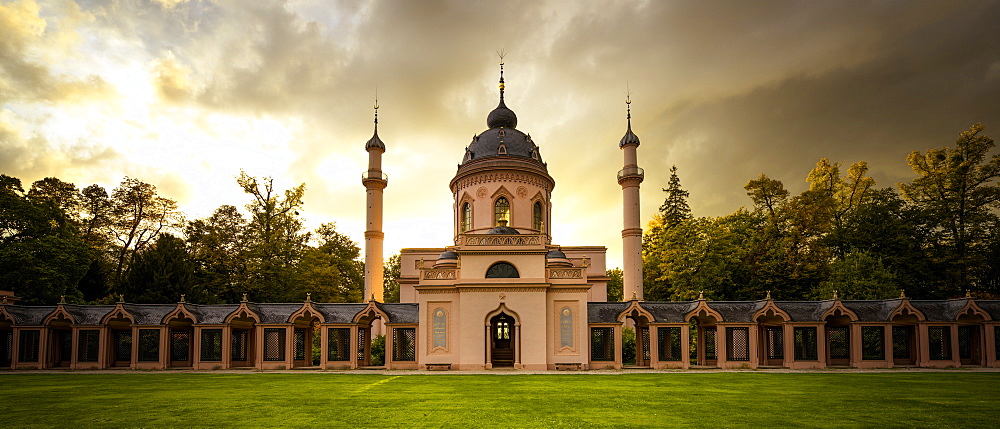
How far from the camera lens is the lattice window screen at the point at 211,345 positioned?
36781mm

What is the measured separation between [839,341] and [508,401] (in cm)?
2659

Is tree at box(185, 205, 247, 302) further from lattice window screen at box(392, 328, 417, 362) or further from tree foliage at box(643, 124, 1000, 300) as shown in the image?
tree foliage at box(643, 124, 1000, 300)

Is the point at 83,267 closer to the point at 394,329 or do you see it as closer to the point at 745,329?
the point at 394,329

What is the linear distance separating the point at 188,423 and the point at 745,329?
98.9ft

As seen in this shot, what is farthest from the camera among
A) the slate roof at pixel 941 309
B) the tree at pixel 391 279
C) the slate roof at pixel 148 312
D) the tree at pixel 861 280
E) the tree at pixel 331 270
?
the tree at pixel 391 279

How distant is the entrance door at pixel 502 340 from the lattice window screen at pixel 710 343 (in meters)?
11.9

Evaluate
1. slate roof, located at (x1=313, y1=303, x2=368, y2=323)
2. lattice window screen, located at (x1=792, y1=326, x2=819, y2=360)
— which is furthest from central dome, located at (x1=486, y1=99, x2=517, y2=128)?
lattice window screen, located at (x1=792, y1=326, x2=819, y2=360)

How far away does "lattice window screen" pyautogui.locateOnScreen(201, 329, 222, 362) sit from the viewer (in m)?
36.8

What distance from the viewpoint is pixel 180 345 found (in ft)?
123

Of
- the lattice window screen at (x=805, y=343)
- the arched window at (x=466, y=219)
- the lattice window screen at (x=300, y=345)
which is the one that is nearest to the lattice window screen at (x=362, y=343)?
the lattice window screen at (x=300, y=345)

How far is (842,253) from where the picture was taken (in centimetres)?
4688

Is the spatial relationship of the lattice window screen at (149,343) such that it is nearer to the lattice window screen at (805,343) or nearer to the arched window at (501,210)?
the arched window at (501,210)

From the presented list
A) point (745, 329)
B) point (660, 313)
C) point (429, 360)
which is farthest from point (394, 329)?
point (745, 329)

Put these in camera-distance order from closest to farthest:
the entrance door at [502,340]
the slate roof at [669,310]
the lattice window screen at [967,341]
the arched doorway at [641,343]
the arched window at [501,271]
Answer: the arched window at [501,271], the lattice window screen at [967,341], the slate roof at [669,310], the entrance door at [502,340], the arched doorway at [641,343]
